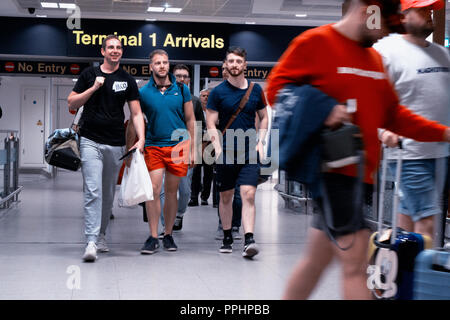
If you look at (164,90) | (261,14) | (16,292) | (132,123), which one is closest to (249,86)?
(164,90)

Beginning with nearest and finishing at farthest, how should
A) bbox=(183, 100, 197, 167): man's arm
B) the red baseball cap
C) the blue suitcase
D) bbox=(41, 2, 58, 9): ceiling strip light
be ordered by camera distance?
the blue suitcase, the red baseball cap, bbox=(183, 100, 197, 167): man's arm, bbox=(41, 2, 58, 9): ceiling strip light

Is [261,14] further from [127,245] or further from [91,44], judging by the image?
[127,245]

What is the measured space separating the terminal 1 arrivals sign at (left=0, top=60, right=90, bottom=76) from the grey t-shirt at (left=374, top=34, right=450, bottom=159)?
11162mm

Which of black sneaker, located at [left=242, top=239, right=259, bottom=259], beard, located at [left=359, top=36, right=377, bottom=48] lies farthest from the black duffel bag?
beard, located at [left=359, top=36, right=377, bottom=48]

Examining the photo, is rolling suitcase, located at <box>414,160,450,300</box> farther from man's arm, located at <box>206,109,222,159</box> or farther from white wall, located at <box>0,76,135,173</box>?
white wall, located at <box>0,76,135,173</box>

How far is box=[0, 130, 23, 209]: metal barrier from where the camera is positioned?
7777 mm

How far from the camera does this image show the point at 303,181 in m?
2.00

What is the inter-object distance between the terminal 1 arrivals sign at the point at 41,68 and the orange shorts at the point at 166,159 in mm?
8943

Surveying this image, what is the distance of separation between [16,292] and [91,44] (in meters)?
6.85

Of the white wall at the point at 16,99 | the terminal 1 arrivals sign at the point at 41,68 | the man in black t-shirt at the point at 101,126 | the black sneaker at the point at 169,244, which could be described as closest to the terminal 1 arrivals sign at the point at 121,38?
the terminal 1 arrivals sign at the point at 41,68

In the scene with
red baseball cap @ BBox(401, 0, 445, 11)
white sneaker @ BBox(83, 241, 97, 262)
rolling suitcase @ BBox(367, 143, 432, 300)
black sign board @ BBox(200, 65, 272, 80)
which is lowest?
white sneaker @ BBox(83, 241, 97, 262)

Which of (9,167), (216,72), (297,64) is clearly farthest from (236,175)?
(216,72)

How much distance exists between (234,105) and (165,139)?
2.05ft

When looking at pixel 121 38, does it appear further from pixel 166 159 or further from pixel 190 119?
pixel 166 159
